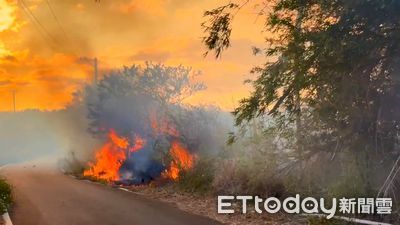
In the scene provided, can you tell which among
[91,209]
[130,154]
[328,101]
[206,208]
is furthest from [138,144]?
[328,101]

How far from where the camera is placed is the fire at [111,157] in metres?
27.0

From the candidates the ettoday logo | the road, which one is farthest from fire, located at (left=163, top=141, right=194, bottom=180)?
the ettoday logo

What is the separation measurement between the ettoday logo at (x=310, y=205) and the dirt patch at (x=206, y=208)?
34cm

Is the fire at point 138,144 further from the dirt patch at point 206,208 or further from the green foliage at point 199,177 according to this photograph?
the green foliage at point 199,177

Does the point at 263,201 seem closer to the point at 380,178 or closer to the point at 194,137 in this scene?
the point at 380,178

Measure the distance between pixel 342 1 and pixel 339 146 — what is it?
13.2ft

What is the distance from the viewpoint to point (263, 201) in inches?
579

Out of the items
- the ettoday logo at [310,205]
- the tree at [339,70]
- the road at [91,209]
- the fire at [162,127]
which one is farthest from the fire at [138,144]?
the tree at [339,70]

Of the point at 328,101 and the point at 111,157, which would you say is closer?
the point at 328,101

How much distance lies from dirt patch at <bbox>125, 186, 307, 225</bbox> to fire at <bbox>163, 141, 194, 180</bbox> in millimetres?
940

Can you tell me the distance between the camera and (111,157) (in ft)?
93.8

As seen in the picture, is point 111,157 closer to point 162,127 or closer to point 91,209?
point 162,127

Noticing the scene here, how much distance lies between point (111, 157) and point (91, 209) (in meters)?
14.1

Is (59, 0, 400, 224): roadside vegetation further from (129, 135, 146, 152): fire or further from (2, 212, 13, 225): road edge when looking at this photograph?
(129, 135, 146, 152): fire
